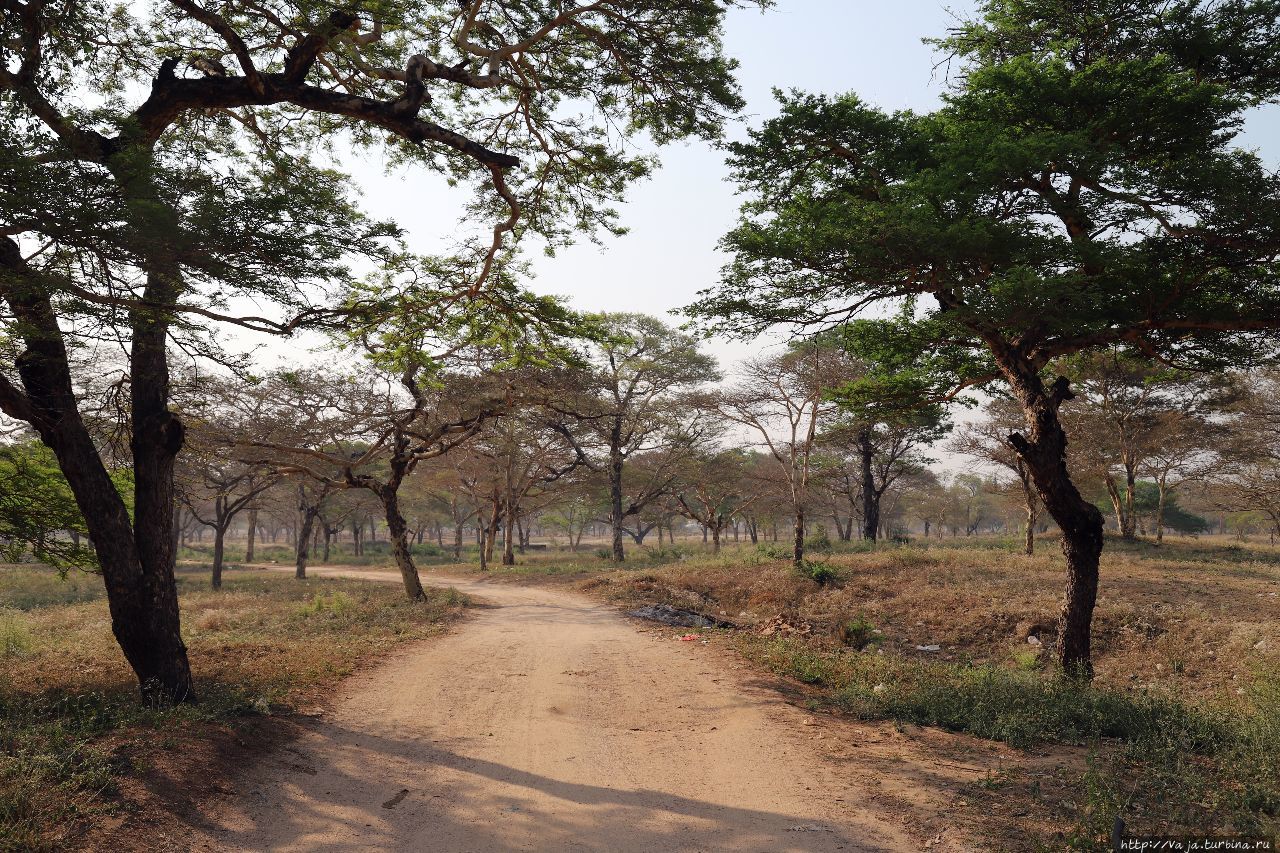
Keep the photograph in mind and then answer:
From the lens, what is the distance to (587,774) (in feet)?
18.7

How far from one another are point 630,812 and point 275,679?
5.79 meters

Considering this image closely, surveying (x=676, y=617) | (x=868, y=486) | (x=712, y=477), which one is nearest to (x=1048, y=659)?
(x=676, y=617)

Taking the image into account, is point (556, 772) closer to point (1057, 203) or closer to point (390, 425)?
point (1057, 203)

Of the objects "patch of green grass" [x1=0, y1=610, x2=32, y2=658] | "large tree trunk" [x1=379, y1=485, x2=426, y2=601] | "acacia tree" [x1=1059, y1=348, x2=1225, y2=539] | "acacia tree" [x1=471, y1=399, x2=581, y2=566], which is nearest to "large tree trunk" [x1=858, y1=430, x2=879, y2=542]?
"acacia tree" [x1=1059, y1=348, x2=1225, y2=539]

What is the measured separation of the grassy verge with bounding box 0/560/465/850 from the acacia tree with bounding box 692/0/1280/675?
828cm

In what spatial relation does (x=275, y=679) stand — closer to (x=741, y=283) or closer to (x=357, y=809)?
(x=357, y=809)

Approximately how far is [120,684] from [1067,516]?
12.7 metres

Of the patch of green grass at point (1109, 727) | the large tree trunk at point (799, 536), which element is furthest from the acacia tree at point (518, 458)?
the patch of green grass at point (1109, 727)

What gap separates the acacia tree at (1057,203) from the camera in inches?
303

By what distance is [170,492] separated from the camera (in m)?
7.45

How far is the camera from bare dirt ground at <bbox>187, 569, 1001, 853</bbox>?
4.57 metres

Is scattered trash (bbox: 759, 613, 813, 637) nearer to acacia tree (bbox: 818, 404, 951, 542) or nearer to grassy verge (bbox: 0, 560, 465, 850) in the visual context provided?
grassy verge (bbox: 0, 560, 465, 850)

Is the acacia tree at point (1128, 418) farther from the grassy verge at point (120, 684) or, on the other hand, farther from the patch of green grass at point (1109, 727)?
the grassy verge at point (120, 684)

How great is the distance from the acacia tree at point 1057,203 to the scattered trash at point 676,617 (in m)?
6.51
